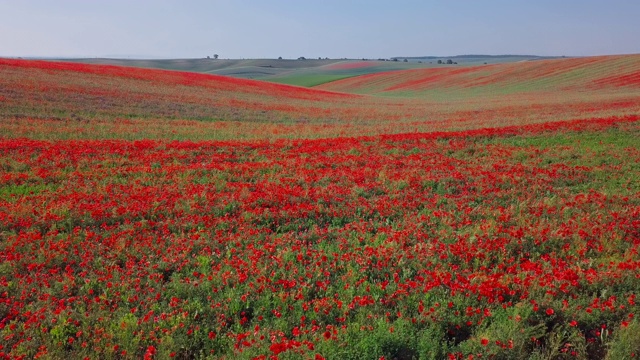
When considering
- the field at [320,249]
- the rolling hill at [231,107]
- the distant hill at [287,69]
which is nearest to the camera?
the field at [320,249]

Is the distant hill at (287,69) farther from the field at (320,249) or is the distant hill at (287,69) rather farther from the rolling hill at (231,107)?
the field at (320,249)

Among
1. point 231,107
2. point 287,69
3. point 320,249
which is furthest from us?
point 287,69

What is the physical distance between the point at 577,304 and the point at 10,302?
277 inches

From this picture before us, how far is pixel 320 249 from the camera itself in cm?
791

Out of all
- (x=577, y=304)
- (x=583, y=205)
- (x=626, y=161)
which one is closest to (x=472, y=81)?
(x=626, y=161)

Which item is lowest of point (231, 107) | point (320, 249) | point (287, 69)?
point (320, 249)

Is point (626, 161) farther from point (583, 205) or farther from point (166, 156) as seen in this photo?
point (166, 156)

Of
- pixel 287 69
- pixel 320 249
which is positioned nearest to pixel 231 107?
pixel 320 249

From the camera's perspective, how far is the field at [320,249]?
5.36 m

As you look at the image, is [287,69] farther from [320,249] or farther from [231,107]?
[320,249]

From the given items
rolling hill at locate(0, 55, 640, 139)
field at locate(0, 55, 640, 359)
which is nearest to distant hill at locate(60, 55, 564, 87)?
rolling hill at locate(0, 55, 640, 139)

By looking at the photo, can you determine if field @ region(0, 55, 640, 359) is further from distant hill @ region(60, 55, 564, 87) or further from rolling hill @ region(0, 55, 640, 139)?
distant hill @ region(60, 55, 564, 87)

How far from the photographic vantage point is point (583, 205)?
10336 mm

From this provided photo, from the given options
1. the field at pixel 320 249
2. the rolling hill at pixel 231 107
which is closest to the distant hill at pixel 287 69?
the rolling hill at pixel 231 107
